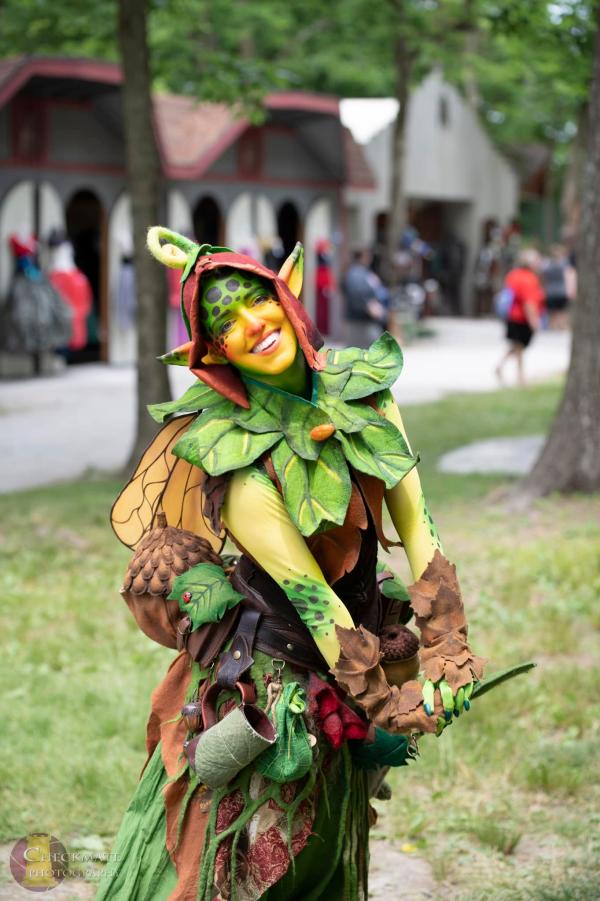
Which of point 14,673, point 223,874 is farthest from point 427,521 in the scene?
point 14,673

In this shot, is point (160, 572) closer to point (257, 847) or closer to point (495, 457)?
point (257, 847)

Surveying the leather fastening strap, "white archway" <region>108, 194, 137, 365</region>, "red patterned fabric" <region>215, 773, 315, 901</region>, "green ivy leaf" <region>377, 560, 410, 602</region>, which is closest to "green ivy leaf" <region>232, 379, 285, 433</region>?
the leather fastening strap

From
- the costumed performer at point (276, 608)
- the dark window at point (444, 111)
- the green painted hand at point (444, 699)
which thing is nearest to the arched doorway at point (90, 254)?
the dark window at point (444, 111)

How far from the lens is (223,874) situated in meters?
2.77

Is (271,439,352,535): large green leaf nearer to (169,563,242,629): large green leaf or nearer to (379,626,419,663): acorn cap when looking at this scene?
(169,563,242,629): large green leaf

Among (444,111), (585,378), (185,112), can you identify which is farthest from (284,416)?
(444,111)

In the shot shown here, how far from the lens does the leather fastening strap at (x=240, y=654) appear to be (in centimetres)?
275

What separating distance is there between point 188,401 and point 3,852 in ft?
6.99

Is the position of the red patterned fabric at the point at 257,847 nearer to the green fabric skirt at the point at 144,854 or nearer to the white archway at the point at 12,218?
the green fabric skirt at the point at 144,854

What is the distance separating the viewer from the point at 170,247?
2.94m

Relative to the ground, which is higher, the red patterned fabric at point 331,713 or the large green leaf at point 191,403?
the large green leaf at point 191,403

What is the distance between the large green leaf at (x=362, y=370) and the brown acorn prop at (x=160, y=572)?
0.46 meters

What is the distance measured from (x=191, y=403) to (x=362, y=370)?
38 cm

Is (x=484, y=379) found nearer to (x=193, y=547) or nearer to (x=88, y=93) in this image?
(x=88, y=93)
